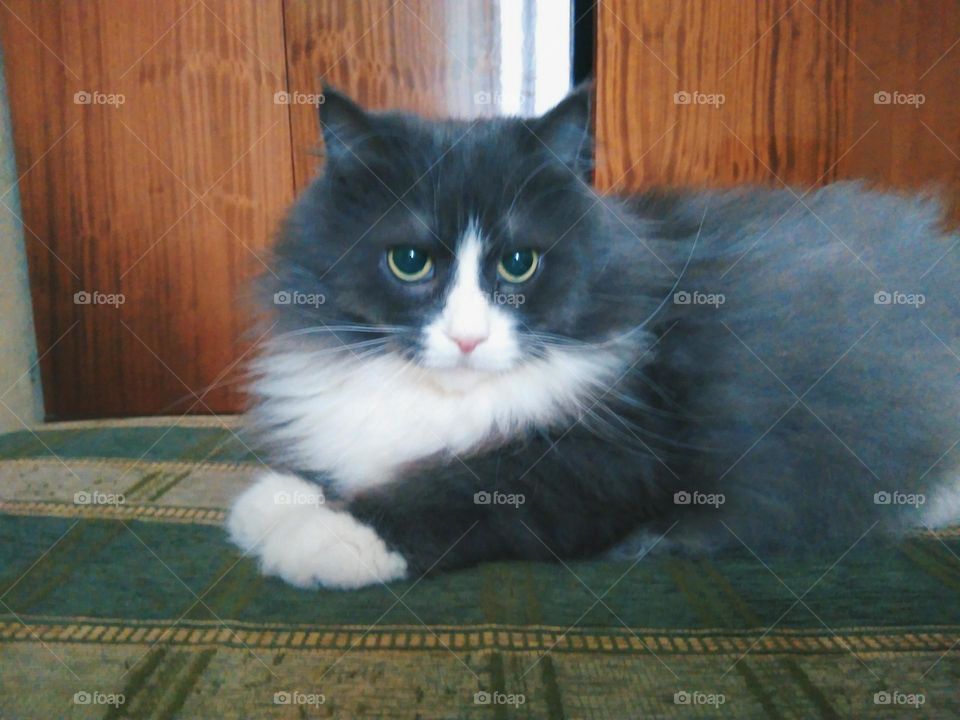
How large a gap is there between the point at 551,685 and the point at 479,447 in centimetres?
51

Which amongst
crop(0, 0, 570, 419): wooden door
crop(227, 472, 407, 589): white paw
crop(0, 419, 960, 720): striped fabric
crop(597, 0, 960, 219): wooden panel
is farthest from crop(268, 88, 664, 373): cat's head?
crop(0, 0, 570, 419): wooden door

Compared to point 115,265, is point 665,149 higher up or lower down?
higher up

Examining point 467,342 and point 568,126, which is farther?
point 568,126

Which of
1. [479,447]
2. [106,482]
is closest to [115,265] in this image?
[106,482]

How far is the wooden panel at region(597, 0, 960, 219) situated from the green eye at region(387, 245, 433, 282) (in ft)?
4.35

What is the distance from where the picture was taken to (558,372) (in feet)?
4.49

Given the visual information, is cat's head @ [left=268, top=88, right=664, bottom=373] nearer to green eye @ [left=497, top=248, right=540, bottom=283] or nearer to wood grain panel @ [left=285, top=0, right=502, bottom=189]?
green eye @ [left=497, top=248, right=540, bottom=283]

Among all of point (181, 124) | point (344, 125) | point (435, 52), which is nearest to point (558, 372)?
point (344, 125)

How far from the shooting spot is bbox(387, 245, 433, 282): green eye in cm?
128

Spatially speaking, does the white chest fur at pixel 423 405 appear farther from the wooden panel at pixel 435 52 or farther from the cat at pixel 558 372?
the wooden panel at pixel 435 52

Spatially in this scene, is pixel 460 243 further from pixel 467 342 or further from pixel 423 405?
pixel 423 405

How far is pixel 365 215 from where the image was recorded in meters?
1.33

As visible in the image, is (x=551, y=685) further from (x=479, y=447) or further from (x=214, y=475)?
(x=214, y=475)

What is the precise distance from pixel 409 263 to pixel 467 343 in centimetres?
20
